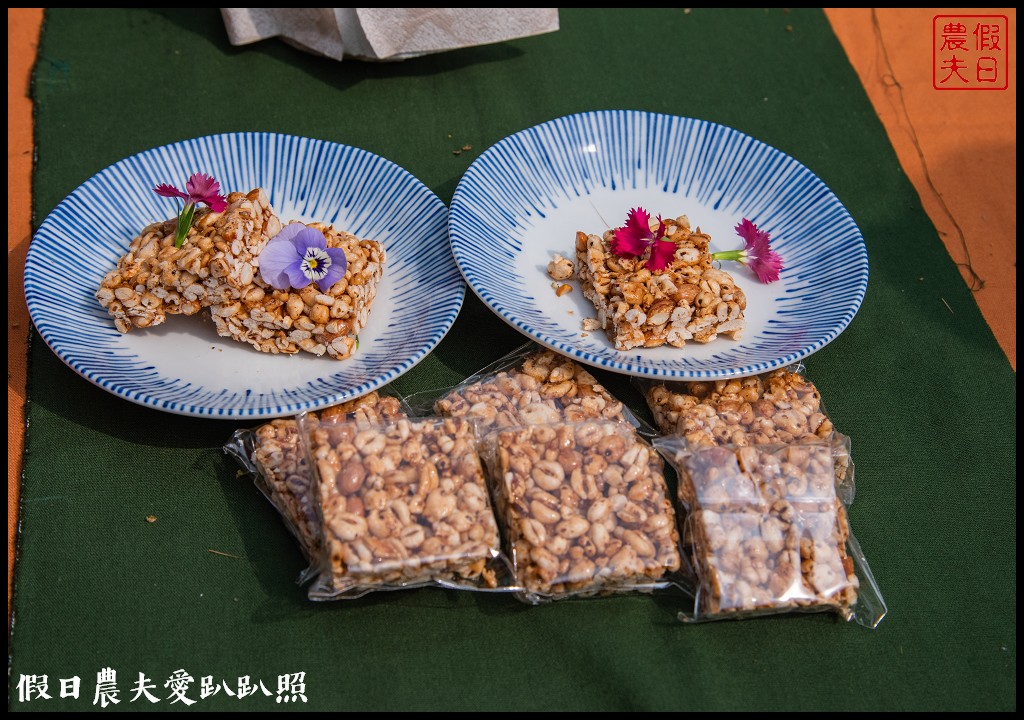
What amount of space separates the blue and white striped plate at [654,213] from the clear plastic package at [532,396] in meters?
0.07

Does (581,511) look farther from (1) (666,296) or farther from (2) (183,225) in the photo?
(2) (183,225)

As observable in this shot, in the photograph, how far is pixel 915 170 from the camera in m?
2.93

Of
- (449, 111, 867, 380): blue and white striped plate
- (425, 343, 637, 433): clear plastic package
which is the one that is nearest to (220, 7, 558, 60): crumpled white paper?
(449, 111, 867, 380): blue and white striped plate

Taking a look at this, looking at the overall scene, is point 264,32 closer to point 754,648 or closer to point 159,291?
point 159,291

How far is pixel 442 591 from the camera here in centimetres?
185

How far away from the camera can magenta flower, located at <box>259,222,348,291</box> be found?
2.04 meters

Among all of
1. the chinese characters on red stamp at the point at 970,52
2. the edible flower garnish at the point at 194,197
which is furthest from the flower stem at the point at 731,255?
the chinese characters on red stamp at the point at 970,52

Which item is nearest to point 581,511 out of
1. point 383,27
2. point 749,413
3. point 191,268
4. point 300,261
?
point 749,413

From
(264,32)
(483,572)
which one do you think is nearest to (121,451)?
(483,572)

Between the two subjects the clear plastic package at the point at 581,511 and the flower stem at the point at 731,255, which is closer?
the clear plastic package at the point at 581,511

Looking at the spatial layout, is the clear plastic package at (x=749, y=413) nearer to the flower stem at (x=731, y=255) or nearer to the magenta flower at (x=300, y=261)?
the flower stem at (x=731, y=255)

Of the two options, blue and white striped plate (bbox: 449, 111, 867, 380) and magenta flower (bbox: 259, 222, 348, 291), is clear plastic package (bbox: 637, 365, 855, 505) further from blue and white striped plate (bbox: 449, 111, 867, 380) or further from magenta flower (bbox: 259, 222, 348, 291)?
magenta flower (bbox: 259, 222, 348, 291)

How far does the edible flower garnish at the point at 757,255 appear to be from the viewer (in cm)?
234

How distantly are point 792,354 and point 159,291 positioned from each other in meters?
1.38
